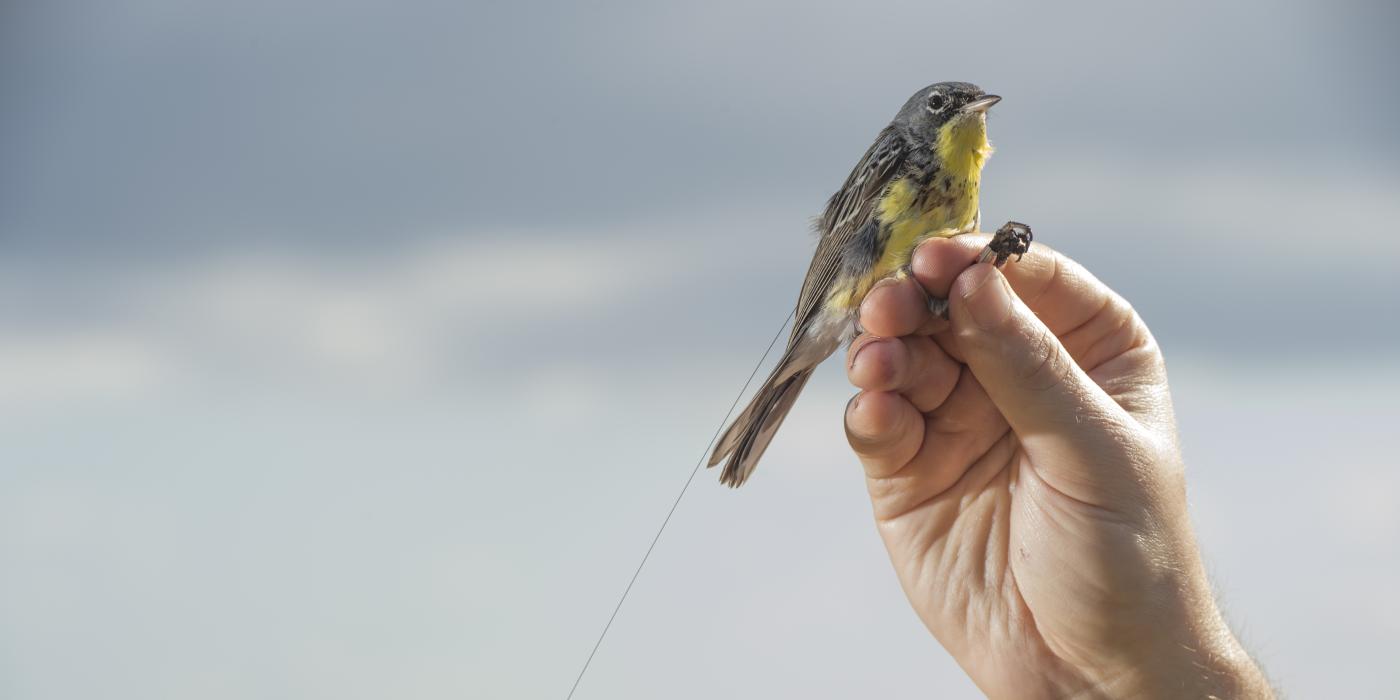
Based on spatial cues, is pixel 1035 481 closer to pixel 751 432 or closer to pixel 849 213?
pixel 751 432

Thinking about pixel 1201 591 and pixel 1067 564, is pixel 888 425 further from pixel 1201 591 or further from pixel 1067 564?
pixel 1201 591

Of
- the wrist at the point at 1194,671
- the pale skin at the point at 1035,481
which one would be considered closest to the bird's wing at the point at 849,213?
the pale skin at the point at 1035,481

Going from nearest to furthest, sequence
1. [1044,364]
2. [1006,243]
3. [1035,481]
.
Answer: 1. [1044,364]
2. [1006,243]
3. [1035,481]

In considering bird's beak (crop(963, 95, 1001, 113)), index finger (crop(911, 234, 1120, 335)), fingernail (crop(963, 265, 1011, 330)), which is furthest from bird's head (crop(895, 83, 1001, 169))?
fingernail (crop(963, 265, 1011, 330))

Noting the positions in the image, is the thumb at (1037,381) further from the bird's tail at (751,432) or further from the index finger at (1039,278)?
the bird's tail at (751,432)

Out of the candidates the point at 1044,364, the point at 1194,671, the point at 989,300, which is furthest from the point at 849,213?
the point at 1194,671

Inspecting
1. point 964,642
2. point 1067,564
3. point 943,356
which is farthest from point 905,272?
point 964,642

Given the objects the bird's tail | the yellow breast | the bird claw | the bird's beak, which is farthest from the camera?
the bird's tail

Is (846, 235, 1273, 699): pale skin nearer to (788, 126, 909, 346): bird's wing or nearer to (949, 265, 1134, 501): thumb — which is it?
(949, 265, 1134, 501): thumb
